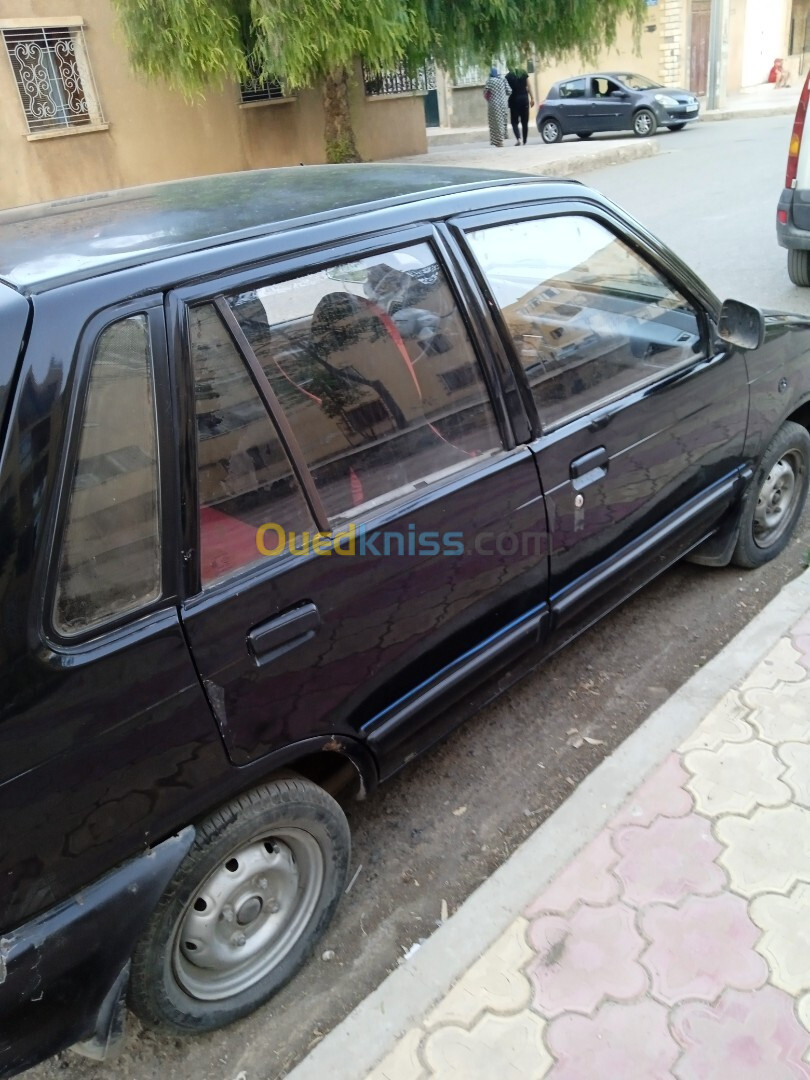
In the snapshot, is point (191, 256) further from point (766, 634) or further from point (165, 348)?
point (766, 634)

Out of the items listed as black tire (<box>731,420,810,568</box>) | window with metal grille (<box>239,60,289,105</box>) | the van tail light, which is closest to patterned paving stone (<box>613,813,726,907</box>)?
black tire (<box>731,420,810,568</box>)

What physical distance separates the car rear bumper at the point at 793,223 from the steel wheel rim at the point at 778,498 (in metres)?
4.27

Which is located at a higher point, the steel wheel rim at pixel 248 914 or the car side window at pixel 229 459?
the car side window at pixel 229 459

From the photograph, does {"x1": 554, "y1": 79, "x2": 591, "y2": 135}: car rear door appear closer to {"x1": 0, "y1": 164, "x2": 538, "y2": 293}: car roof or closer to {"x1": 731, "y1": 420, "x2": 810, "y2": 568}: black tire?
{"x1": 731, "y1": 420, "x2": 810, "y2": 568}: black tire

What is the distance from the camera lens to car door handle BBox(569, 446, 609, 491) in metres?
2.60

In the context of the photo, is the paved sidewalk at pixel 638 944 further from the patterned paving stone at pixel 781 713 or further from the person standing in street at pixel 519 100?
the person standing in street at pixel 519 100

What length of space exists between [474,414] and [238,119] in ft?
52.2

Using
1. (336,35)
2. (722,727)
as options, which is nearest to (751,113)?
(336,35)

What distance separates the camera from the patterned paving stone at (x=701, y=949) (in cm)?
207

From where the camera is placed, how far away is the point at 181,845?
1.81 meters

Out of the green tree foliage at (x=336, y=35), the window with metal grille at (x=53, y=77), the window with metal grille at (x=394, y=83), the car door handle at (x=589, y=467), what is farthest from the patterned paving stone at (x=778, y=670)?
the window with metal grille at (x=394, y=83)

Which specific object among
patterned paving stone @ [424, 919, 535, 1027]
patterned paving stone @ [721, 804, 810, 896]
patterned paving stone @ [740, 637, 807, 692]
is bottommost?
patterned paving stone @ [740, 637, 807, 692]

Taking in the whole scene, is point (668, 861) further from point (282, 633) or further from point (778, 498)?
point (778, 498)

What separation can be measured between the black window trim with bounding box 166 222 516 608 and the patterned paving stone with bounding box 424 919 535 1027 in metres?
1.14
